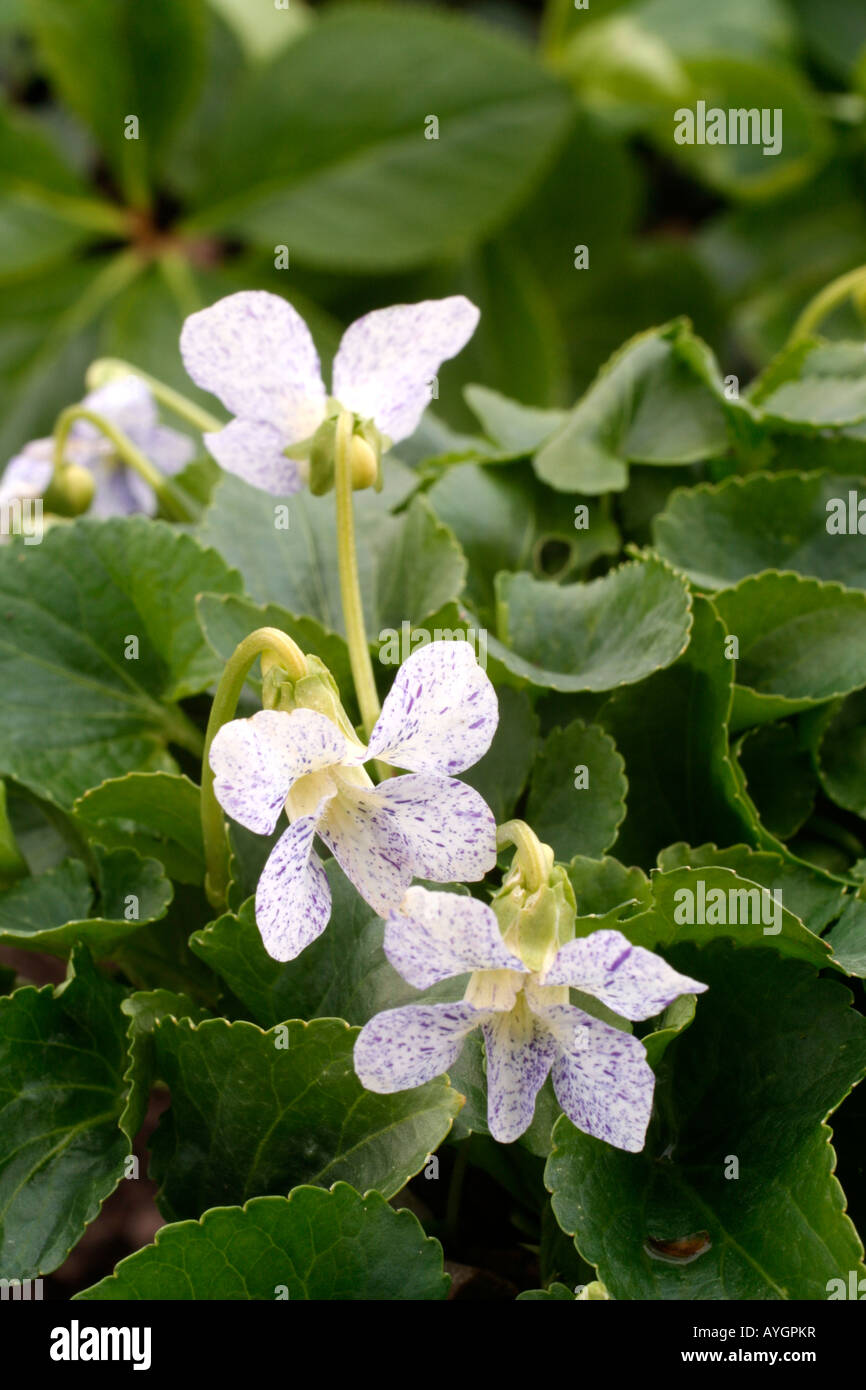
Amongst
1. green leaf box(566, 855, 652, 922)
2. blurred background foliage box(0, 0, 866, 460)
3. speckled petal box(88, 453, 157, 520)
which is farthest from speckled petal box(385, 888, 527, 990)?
blurred background foliage box(0, 0, 866, 460)

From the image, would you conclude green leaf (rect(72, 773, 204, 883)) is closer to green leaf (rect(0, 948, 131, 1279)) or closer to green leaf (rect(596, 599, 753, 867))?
green leaf (rect(0, 948, 131, 1279))

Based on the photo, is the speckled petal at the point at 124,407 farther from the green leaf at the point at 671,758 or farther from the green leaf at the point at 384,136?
the green leaf at the point at 384,136

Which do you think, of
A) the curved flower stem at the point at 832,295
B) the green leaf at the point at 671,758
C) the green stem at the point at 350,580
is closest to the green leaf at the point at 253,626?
the green stem at the point at 350,580

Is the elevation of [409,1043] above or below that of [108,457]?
below

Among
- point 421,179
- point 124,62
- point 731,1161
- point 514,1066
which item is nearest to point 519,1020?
point 514,1066

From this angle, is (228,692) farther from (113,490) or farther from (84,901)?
(113,490)
